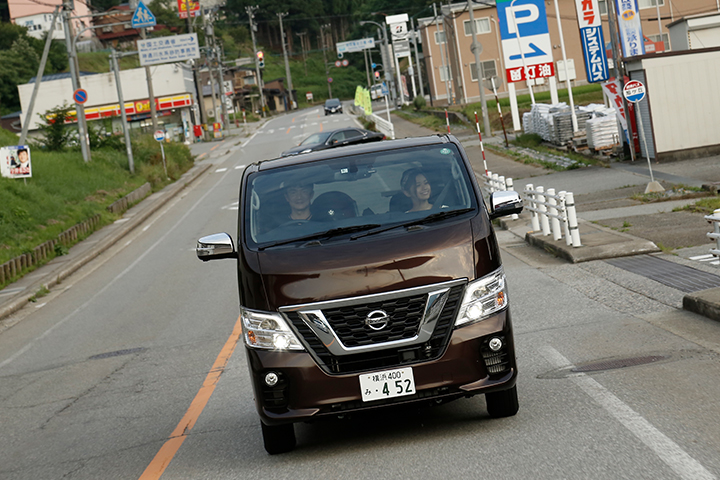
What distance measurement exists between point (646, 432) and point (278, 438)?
2.30 metres

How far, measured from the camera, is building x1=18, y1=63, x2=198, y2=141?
76.2 meters

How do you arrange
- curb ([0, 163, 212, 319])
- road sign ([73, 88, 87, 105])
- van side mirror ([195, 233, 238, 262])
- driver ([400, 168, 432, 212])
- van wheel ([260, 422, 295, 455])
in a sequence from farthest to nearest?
road sign ([73, 88, 87, 105])
curb ([0, 163, 212, 319])
van side mirror ([195, 233, 238, 262])
driver ([400, 168, 432, 212])
van wheel ([260, 422, 295, 455])

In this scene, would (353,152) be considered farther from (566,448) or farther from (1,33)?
(1,33)

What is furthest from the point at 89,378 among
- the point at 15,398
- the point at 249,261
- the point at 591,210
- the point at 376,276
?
the point at 591,210

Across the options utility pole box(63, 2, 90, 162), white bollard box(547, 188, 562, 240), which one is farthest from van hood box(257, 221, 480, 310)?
Result: utility pole box(63, 2, 90, 162)

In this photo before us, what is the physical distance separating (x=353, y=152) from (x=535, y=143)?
94.8 feet

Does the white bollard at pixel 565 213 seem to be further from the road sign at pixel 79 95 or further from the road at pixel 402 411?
the road sign at pixel 79 95

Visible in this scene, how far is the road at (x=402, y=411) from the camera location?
4.99m

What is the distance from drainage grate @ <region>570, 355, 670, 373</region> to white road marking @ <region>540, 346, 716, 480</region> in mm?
209

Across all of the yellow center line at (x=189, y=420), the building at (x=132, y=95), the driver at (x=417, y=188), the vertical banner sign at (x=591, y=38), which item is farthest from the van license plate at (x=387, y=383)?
the building at (x=132, y=95)

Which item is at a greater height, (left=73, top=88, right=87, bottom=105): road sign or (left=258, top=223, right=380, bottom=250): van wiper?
(left=73, top=88, right=87, bottom=105): road sign

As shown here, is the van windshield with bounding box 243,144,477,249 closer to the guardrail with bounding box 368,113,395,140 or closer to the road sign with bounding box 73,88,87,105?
the road sign with bounding box 73,88,87,105

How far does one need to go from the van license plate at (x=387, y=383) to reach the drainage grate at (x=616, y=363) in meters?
2.21

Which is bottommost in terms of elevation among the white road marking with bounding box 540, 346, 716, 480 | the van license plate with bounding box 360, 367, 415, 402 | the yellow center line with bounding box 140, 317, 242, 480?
the white road marking with bounding box 540, 346, 716, 480
